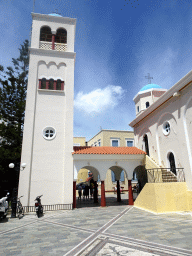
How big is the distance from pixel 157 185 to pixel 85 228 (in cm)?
517

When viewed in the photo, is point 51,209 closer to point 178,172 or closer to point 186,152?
point 178,172

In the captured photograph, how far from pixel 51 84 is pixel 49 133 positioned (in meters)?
4.24

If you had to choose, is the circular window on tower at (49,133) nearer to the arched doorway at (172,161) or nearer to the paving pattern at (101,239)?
the paving pattern at (101,239)

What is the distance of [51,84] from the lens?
46.0 ft

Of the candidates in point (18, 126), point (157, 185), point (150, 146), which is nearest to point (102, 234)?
point (157, 185)

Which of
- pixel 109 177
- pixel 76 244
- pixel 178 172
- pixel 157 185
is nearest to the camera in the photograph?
pixel 76 244

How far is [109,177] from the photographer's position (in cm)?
2416

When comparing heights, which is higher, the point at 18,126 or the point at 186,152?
the point at 18,126

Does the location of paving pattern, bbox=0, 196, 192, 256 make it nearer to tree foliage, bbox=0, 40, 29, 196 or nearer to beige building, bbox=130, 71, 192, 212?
beige building, bbox=130, 71, 192, 212

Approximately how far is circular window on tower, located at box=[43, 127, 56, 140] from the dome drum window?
11.2 feet

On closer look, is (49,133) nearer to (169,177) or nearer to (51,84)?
(51,84)

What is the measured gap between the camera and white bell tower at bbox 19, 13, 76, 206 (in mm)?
11820

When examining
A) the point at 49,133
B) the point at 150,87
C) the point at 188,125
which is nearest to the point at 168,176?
the point at 188,125

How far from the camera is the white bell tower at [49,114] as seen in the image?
11820 millimetres
